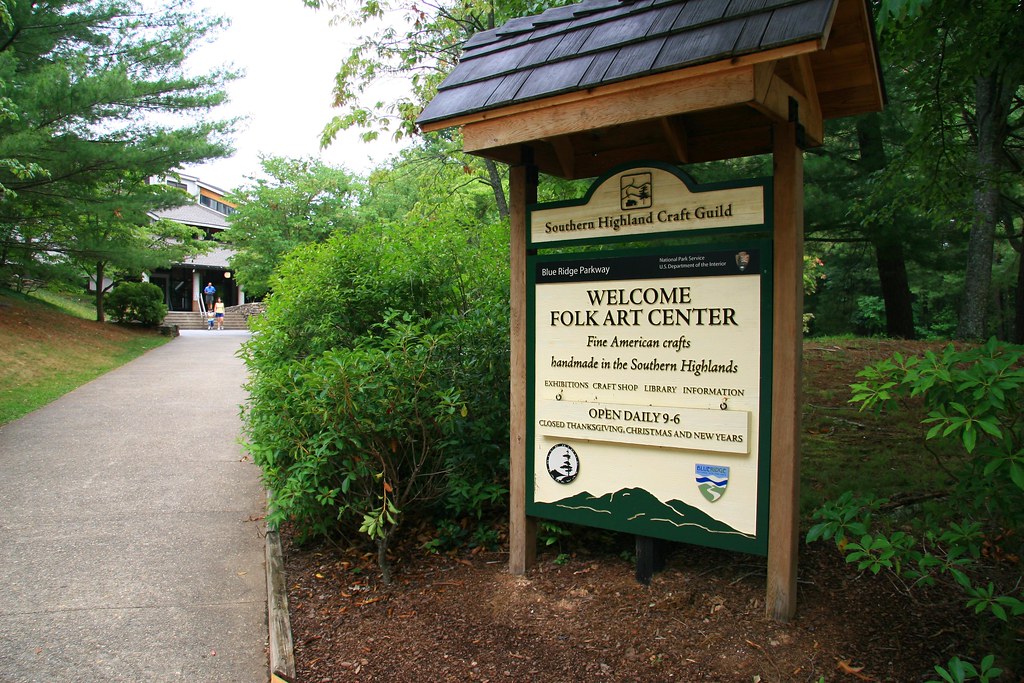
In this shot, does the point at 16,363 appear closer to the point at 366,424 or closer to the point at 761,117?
the point at 366,424

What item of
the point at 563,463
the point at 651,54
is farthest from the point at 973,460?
the point at 651,54

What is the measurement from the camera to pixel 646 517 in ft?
11.7

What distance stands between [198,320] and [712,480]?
36.4 meters

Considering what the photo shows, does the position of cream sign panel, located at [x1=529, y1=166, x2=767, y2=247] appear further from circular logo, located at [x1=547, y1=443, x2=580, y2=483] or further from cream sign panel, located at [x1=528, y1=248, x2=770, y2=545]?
circular logo, located at [x1=547, y1=443, x2=580, y2=483]

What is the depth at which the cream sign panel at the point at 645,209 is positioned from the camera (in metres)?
3.33

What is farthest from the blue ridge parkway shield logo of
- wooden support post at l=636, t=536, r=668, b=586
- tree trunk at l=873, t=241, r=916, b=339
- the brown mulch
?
tree trunk at l=873, t=241, r=916, b=339

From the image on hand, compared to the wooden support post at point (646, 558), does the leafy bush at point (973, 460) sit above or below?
above

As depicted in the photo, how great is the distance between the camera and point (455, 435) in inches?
179

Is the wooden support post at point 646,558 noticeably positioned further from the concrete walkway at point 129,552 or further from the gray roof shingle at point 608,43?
the gray roof shingle at point 608,43

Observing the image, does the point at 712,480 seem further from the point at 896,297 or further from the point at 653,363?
the point at 896,297

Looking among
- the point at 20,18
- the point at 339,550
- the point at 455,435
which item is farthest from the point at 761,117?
the point at 20,18

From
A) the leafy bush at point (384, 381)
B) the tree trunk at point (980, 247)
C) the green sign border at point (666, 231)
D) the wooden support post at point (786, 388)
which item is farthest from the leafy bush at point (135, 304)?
the wooden support post at point (786, 388)

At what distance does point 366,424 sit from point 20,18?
15.1 meters

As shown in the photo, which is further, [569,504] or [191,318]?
[191,318]
